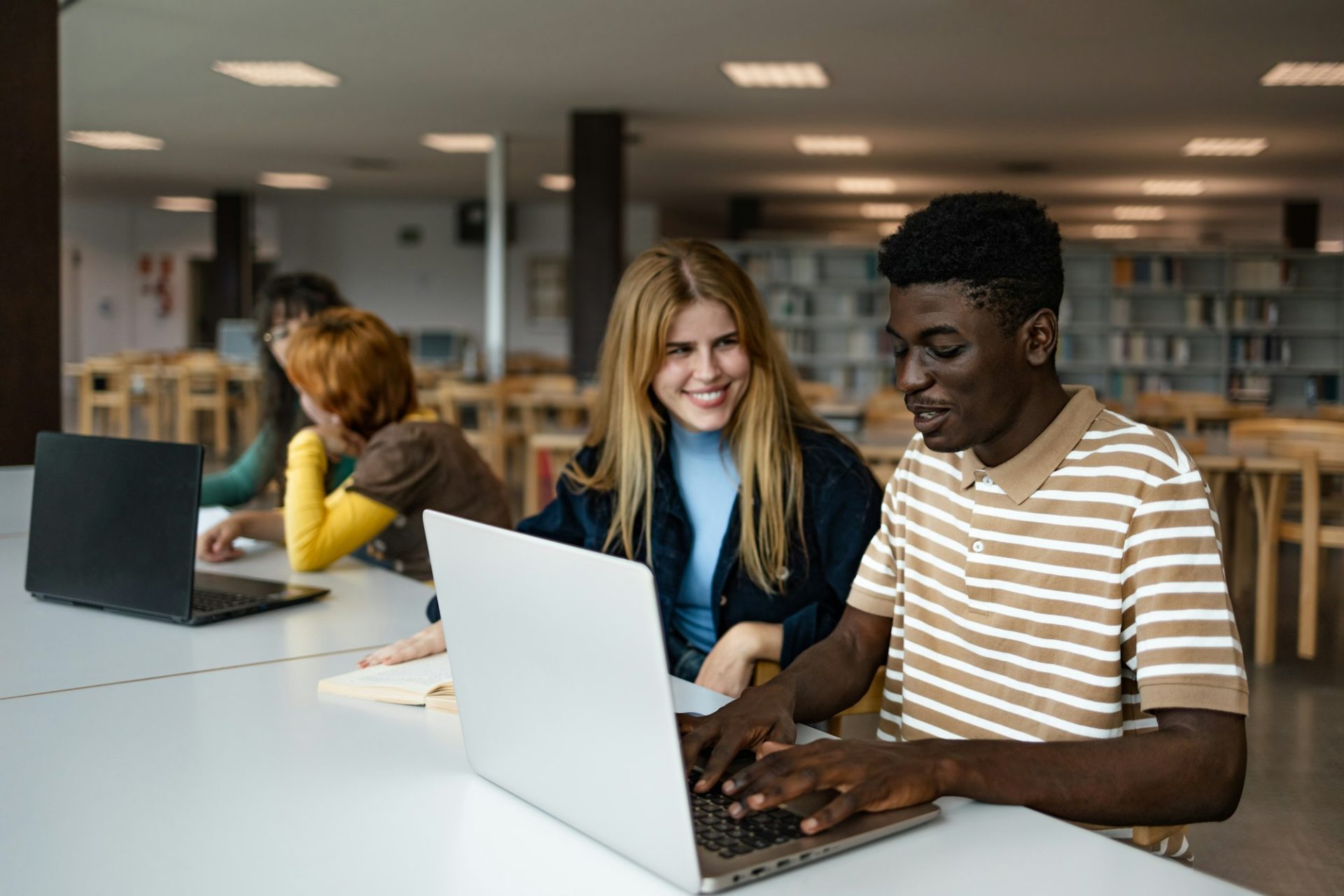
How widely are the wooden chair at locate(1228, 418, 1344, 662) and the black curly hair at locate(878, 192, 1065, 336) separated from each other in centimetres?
346

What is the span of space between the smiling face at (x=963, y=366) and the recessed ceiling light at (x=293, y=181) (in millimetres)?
11967

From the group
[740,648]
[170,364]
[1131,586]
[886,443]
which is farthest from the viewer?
[170,364]

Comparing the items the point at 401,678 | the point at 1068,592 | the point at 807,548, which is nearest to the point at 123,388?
the point at 807,548

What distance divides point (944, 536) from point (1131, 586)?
220 millimetres

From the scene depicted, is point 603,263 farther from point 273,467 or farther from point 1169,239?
point 1169,239

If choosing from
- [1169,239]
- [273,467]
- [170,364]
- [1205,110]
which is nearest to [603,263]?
[1205,110]

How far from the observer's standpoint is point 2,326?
2.64m

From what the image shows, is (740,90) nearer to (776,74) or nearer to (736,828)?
(776,74)

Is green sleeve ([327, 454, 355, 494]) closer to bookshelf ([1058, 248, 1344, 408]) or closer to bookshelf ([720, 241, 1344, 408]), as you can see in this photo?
bookshelf ([720, 241, 1344, 408])

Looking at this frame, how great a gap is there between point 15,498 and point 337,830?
5.95ft

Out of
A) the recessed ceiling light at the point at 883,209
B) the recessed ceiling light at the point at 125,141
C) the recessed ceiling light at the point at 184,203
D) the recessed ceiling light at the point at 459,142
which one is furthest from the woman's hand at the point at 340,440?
the recessed ceiling light at the point at 184,203

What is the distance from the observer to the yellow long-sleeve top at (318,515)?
2.05m

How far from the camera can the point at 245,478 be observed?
281cm

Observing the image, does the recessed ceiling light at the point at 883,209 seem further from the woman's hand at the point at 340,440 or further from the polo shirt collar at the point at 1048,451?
the polo shirt collar at the point at 1048,451
